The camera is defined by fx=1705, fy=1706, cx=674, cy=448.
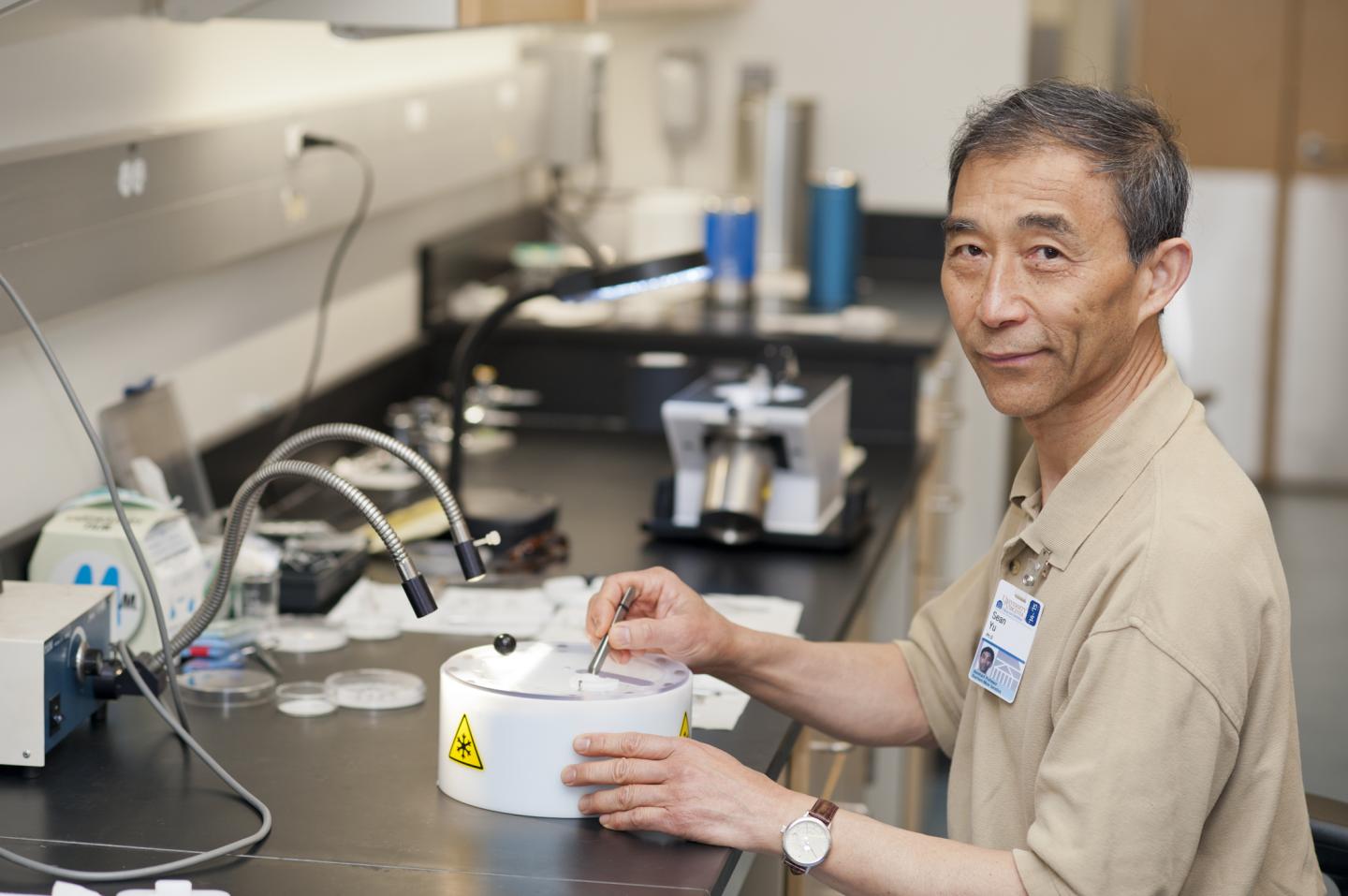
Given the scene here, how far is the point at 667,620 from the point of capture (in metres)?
1.65

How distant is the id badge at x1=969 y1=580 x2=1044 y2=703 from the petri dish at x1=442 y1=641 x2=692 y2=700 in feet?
0.88

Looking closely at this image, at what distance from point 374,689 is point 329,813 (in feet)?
1.06

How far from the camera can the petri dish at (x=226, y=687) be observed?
1.76 meters

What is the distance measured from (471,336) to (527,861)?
1099 mm

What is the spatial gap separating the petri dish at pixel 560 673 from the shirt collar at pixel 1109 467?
35 cm

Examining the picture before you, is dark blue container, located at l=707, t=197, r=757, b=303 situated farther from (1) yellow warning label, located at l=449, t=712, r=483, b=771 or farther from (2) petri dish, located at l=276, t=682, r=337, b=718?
(1) yellow warning label, located at l=449, t=712, r=483, b=771

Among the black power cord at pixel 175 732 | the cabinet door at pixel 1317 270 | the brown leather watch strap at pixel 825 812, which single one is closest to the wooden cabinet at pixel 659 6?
the black power cord at pixel 175 732

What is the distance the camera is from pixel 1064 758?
134 cm

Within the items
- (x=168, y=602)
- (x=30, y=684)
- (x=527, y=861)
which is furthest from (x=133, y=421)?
(x=527, y=861)

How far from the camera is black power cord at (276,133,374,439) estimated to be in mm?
2676

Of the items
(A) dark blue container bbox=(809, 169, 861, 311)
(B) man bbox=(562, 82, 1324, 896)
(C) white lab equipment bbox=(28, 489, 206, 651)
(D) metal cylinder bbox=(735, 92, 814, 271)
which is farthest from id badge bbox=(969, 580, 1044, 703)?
(D) metal cylinder bbox=(735, 92, 814, 271)

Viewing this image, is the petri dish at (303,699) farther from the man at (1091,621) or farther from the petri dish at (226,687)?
the man at (1091,621)

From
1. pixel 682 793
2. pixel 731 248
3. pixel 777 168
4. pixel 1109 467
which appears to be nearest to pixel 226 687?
pixel 682 793

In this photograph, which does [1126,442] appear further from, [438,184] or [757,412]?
[438,184]
